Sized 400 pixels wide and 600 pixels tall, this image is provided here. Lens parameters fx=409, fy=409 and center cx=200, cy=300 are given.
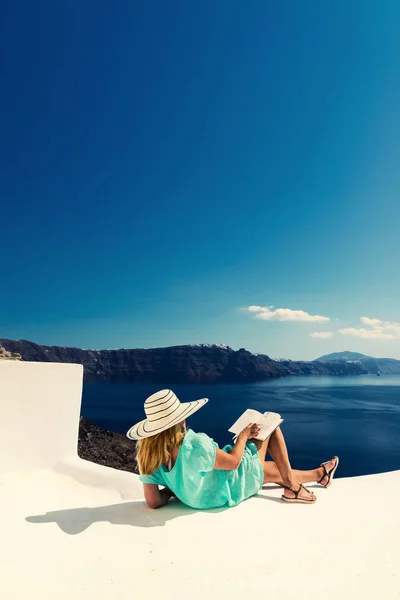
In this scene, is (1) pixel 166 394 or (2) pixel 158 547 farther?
(1) pixel 166 394

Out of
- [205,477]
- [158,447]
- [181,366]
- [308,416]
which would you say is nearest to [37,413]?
[158,447]

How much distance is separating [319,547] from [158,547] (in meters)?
0.72

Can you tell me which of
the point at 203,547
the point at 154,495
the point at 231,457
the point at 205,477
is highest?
the point at 231,457

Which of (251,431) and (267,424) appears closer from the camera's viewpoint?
(251,431)

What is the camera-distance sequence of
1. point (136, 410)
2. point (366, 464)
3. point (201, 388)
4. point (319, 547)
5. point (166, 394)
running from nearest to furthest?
1. point (319, 547)
2. point (166, 394)
3. point (366, 464)
4. point (136, 410)
5. point (201, 388)

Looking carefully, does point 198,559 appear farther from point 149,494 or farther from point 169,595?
point 149,494

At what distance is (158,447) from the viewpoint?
6.72 ft

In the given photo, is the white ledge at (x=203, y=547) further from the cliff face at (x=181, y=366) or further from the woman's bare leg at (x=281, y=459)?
the cliff face at (x=181, y=366)

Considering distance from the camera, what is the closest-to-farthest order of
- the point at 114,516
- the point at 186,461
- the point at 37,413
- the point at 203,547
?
the point at 203,547 < the point at 186,461 < the point at 114,516 < the point at 37,413

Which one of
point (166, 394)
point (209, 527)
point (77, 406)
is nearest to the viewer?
point (209, 527)

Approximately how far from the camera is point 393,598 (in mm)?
1474

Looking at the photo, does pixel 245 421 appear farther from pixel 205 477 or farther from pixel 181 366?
pixel 181 366

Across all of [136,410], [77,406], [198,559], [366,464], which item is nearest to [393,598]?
[198,559]

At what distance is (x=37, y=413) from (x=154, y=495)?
1882mm
